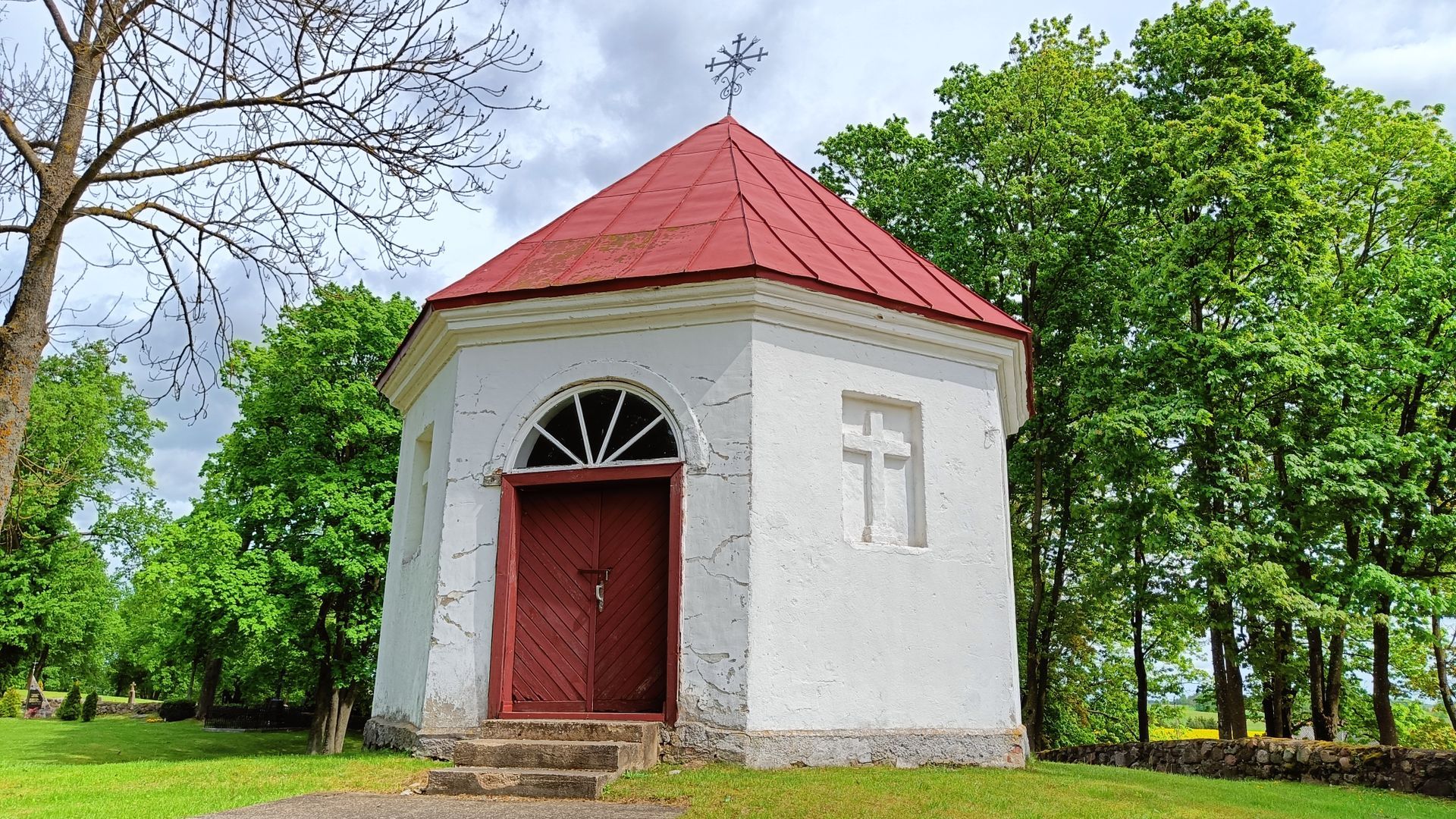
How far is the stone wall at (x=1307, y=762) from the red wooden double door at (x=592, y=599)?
7.83m

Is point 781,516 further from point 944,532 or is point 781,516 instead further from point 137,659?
point 137,659

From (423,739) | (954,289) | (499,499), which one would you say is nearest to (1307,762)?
(954,289)

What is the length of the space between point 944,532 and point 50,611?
27487 millimetres

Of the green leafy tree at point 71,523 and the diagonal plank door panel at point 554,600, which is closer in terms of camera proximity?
the diagonal plank door panel at point 554,600

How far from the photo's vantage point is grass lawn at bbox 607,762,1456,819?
A: 6.03 metres

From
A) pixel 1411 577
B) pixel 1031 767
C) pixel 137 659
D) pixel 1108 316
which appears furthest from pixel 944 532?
pixel 137 659

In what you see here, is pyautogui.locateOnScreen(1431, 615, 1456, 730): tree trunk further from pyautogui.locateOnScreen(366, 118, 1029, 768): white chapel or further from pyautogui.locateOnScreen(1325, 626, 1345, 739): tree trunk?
pyautogui.locateOnScreen(366, 118, 1029, 768): white chapel

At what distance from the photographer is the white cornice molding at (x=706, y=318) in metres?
8.67

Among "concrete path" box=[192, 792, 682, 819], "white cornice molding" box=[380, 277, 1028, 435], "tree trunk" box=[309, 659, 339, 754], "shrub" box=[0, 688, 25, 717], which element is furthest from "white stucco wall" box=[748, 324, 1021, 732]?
"shrub" box=[0, 688, 25, 717]

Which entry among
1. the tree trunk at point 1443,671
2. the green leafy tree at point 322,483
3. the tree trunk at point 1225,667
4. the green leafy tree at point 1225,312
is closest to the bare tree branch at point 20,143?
the green leafy tree at point 322,483

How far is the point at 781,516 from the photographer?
830cm

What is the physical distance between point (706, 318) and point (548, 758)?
154 inches

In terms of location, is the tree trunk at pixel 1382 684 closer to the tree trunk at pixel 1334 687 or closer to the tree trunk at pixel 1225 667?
the tree trunk at pixel 1334 687

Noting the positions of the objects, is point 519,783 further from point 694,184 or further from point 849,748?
point 694,184
